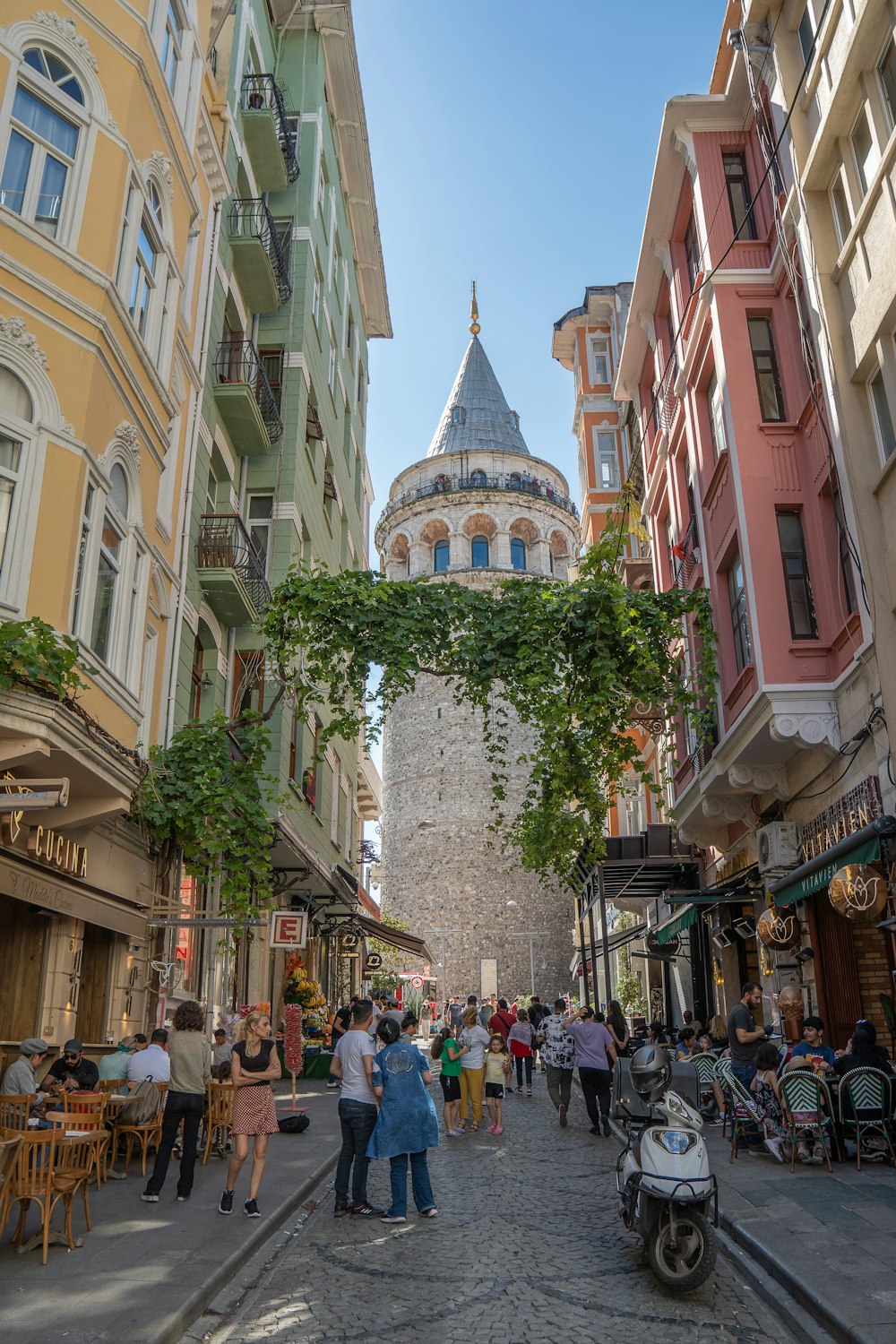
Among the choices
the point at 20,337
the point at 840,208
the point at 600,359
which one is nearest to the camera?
the point at 20,337

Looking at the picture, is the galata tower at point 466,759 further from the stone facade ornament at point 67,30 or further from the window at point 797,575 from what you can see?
the stone facade ornament at point 67,30

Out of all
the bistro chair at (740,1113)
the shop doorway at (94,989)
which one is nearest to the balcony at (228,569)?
the shop doorway at (94,989)

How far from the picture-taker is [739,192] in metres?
16.5

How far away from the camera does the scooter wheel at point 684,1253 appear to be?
6113 mm

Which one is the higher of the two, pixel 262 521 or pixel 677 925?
pixel 262 521

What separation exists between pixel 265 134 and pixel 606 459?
15.1m

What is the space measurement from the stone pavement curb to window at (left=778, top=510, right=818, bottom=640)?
8.08 meters

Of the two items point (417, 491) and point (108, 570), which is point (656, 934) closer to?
point (108, 570)

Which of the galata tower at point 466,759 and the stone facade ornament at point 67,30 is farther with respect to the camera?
the galata tower at point 466,759

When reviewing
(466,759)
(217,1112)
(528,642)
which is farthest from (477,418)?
(217,1112)

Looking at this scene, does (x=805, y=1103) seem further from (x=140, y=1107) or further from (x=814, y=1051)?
(x=140, y=1107)

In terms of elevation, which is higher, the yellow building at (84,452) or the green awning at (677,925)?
the yellow building at (84,452)

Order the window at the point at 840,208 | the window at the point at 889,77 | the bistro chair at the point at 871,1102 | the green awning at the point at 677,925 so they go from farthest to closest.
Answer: the green awning at the point at 677,925, the window at the point at 840,208, the window at the point at 889,77, the bistro chair at the point at 871,1102

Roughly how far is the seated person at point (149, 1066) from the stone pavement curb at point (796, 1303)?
5.58 metres
